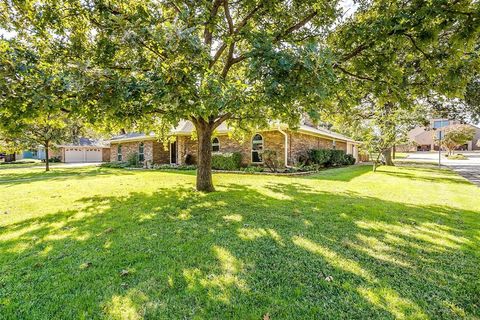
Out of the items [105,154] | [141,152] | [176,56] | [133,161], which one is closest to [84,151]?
[105,154]

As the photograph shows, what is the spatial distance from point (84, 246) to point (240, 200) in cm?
427

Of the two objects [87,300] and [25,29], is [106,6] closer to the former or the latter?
[25,29]

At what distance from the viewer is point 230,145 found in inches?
685

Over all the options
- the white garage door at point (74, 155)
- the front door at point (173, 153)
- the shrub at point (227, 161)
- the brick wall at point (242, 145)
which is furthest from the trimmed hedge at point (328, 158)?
the white garage door at point (74, 155)

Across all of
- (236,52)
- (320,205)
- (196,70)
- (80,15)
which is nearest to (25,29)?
(80,15)

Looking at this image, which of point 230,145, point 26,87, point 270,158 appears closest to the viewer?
point 26,87

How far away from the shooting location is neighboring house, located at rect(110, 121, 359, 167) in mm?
15445

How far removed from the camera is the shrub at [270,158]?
1516 cm

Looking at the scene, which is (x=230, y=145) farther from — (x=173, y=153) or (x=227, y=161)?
(x=173, y=153)

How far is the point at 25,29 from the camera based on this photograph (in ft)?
23.9

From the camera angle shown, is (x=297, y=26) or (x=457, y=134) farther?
(x=457, y=134)

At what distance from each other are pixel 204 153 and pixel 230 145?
875 cm

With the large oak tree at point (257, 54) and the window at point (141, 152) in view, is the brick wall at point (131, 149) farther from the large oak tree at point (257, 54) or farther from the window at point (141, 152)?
the large oak tree at point (257, 54)

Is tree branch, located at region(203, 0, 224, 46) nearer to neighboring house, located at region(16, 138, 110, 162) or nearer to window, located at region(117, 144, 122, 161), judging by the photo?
window, located at region(117, 144, 122, 161)
